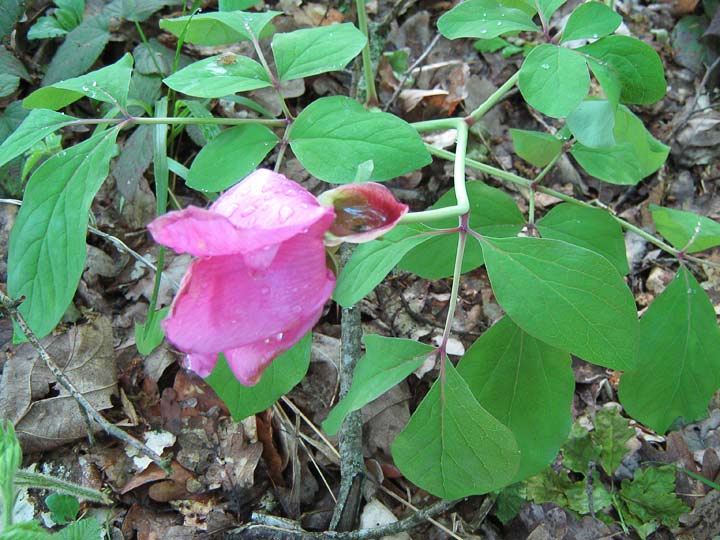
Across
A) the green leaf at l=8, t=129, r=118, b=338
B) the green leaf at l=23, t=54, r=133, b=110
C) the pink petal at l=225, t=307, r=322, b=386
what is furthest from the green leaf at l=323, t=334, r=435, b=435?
the green leaf at l=23, t=54, r=133, b=110

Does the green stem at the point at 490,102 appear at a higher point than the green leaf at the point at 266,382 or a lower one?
higher

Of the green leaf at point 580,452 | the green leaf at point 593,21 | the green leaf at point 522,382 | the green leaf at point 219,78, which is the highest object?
the green leaf at point 593,21

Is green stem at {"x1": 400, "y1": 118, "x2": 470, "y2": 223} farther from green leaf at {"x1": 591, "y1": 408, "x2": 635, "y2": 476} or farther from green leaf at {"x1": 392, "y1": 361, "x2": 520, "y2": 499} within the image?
green leaf at {"x1": 591, "y1": 408, "x2": 635, "y2": 476}

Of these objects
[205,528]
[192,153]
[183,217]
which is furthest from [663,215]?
[192,153]

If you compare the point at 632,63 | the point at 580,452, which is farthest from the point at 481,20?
the point at 580,452

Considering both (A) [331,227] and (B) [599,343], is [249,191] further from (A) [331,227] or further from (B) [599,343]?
(B) [599,343]

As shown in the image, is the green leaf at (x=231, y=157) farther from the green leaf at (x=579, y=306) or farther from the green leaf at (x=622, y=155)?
the green leaf at (x=622, y=155)

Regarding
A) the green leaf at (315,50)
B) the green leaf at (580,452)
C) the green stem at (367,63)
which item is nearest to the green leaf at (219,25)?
the green leaf at (315,50)
